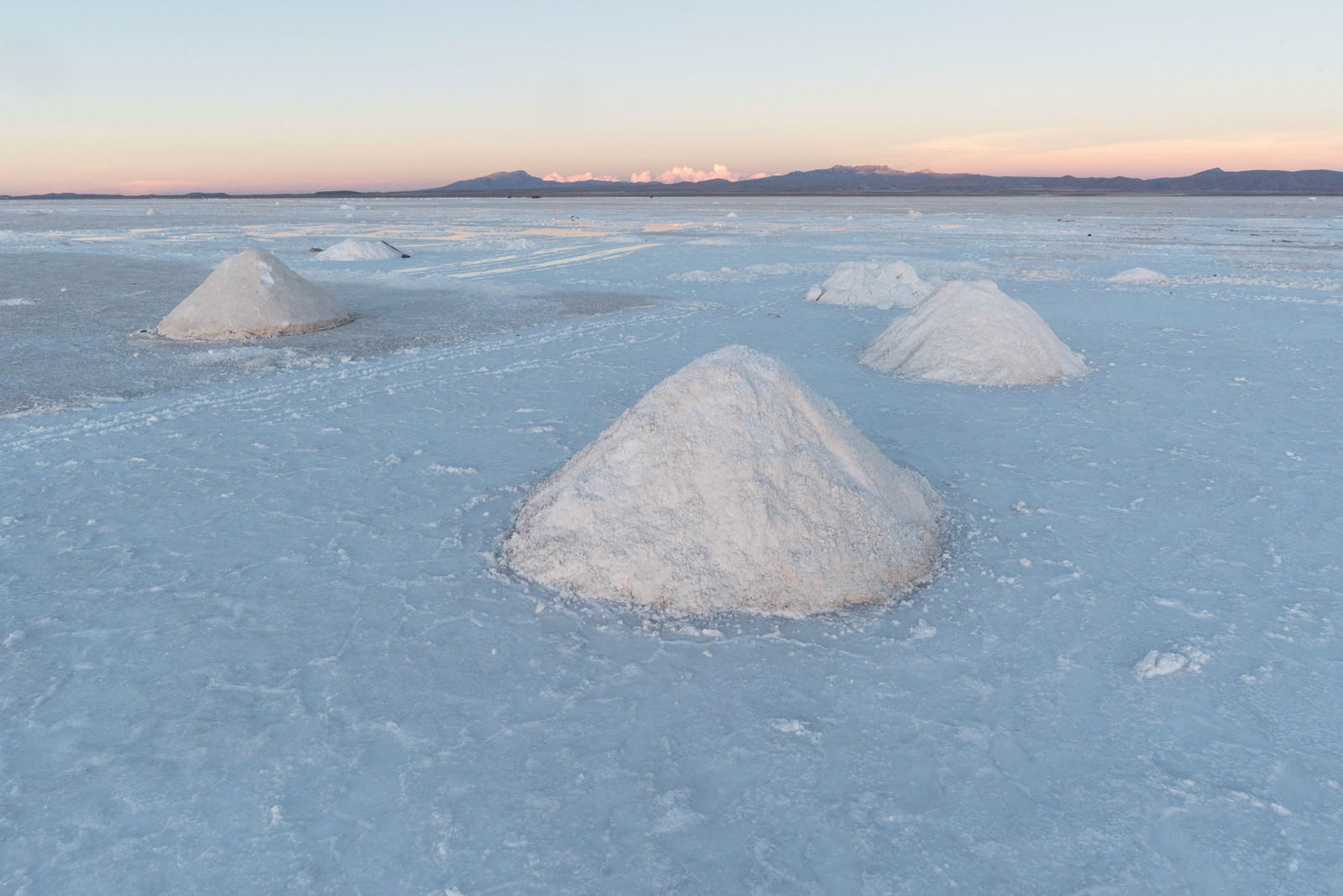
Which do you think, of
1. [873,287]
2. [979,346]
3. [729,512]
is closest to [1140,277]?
[873,287]

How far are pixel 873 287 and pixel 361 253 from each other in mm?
12009

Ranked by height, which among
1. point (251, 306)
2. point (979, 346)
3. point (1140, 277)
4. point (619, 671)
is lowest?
point (619, 671)

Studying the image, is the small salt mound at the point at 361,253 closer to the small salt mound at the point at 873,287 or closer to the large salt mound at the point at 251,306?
the large salt mound at the point at 251,306

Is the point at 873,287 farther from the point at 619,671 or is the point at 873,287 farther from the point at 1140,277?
the point at 619,671

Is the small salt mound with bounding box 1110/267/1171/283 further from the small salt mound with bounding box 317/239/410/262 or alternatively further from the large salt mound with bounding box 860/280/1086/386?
the small salt mound with bounding box 317/239/410/262

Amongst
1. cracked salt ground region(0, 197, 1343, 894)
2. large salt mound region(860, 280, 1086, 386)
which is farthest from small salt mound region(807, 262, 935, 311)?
cracked salt ground region(0, 197, 1343, 894)

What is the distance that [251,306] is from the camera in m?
9.30

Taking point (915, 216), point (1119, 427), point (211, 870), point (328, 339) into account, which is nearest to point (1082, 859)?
point (211, 870)

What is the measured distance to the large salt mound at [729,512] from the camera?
3400mm

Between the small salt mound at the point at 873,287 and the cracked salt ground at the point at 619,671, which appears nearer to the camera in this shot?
the cracked salt ground at the point at 619,671

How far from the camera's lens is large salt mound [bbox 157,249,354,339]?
912cm

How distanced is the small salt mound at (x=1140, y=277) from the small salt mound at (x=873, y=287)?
370cm

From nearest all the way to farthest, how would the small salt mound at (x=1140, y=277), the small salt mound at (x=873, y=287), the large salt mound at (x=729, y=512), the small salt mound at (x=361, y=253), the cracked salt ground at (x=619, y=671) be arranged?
the cracked salt ground at (x=619, y=671), the large salt mound at (x=729, y=512), the small salt mound at (x=873, y=287), the small salt mound at (x=1140, y=277), the small salt mound at (x=361, y=253)

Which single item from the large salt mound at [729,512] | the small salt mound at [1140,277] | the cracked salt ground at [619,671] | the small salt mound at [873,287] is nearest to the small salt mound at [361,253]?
the small salt mound at [873,287]
